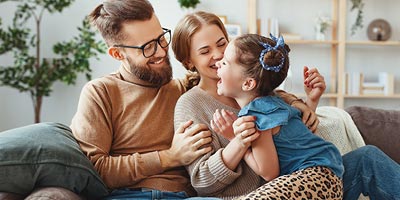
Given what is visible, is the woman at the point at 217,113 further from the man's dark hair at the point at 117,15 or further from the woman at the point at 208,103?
the man's dark hair at the point at 117,15

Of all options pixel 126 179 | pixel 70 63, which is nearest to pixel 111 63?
pixel 70 63

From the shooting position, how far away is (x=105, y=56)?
14.7 ft

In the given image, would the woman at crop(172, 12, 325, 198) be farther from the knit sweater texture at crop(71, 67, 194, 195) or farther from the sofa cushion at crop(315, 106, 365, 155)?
the sofa cushion at crop(315, 106, 365, 155)

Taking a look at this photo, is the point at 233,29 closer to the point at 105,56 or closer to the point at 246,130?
the point at 105,56

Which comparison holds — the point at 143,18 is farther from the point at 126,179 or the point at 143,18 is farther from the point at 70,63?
the point at 70,63

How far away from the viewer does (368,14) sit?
509cm

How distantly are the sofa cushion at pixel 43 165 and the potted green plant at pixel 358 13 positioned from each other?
3.95 meters

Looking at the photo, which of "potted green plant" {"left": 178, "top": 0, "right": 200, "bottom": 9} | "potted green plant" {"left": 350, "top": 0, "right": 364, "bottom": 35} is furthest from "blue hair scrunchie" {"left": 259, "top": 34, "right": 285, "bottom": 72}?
"potted green plant" {"left": 350, "top": 0, "right": 364, "bottom": 35}

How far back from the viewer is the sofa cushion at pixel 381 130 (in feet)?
7.20

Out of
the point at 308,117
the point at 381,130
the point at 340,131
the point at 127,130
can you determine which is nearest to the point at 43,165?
the point at 127,130

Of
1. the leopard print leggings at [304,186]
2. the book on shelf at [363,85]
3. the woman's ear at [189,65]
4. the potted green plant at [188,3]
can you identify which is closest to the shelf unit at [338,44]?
the book on shelf at [363,85]

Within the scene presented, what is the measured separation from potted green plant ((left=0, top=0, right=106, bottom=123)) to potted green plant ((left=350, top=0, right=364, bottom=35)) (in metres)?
2.48

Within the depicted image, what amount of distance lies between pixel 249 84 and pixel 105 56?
10.3 feet

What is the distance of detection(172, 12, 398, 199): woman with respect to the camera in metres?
1.58
